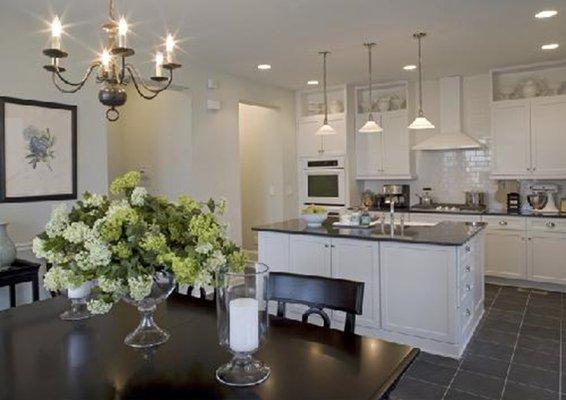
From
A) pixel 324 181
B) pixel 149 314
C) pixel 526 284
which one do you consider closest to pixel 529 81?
pixel 526 284

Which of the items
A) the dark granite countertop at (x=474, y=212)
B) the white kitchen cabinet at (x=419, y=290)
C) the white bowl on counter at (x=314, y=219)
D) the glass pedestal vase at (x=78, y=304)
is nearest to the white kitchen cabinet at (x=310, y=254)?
the white bowl on counter at (x=314, y=219)

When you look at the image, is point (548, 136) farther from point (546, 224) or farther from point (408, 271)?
point (408, 271)

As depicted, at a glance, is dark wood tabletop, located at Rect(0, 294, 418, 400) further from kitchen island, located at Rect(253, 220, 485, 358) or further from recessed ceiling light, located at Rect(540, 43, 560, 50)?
recessed ceiling light, located at Rect(540, 43, 560, 50)

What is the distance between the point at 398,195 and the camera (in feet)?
21.0

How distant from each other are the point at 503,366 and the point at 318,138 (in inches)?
166

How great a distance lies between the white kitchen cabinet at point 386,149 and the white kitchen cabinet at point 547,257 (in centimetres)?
181

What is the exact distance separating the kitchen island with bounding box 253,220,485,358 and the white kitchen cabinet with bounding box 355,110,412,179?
2277 millimetres

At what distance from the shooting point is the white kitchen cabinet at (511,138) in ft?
17.6

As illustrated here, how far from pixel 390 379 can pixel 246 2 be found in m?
2.83

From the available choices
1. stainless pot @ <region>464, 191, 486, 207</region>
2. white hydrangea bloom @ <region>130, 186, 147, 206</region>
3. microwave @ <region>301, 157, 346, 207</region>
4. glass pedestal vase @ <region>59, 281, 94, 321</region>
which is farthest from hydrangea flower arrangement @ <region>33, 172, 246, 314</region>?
stainless pot @ <region>464, 191, 486, 207</region>

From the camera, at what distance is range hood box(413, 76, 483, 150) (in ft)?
19.2

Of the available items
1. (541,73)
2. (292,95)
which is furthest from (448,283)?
(292,95)

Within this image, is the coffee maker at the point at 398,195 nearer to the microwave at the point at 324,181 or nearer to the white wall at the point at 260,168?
the microwave at the point at 324,181

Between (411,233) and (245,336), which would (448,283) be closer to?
(411,233)
